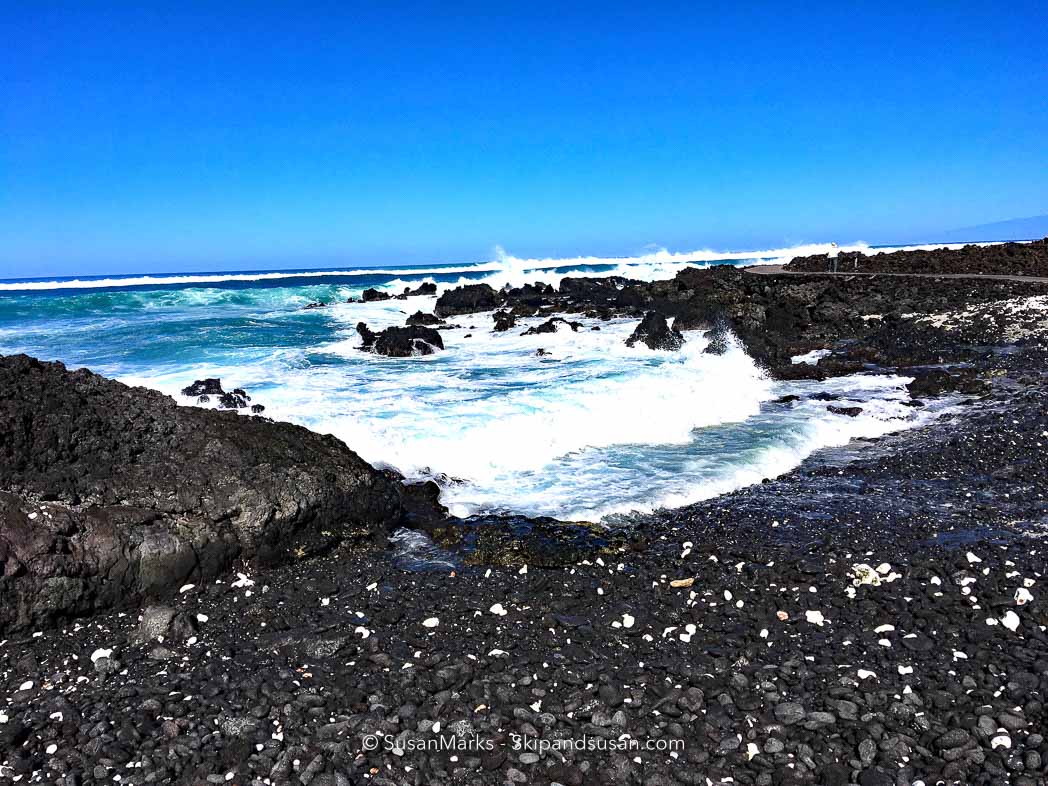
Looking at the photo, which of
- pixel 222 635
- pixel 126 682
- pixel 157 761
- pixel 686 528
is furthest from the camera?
pixel 686 528

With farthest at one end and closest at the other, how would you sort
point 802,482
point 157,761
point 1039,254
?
1. point 1039,254
2. point 802,482
3. point 157,761

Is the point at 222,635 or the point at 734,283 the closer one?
the point at 222,635

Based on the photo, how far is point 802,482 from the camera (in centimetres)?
797

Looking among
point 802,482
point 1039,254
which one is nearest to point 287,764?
point 802,482

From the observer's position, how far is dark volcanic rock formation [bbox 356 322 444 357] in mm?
18422

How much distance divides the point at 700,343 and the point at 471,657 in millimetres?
16220

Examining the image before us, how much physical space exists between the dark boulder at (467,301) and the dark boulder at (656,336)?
13.6 m

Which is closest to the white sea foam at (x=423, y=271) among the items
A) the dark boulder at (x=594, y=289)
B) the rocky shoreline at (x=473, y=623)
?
the dark boulder at (x=594, y=289)

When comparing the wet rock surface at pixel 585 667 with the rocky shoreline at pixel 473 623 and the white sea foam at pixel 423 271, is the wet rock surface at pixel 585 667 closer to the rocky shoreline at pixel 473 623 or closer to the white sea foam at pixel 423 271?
the rocky shoreline at pixel 473 623

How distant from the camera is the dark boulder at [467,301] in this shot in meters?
31.7

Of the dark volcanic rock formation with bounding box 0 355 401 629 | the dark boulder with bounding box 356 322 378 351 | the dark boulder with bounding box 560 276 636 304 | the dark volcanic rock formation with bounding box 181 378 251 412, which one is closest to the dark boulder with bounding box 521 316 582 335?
the dark boulder with bounding box 356 322 378 351

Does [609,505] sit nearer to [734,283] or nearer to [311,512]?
[311,512]

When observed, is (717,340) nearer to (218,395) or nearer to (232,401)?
(232,401)

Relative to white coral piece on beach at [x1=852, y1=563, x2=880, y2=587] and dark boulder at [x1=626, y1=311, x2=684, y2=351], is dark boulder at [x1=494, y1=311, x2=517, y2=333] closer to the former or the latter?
dark boulder at [x1=626, y1=311, x2=684, y2=351]
